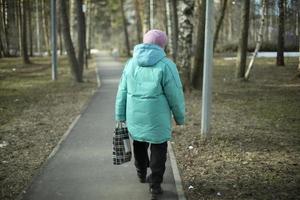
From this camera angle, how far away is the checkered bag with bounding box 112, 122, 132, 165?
19.2 ft

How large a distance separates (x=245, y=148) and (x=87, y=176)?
2.86 metres

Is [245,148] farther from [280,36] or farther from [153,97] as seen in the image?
[280,36]

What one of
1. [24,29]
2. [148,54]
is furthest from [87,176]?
[24,29]

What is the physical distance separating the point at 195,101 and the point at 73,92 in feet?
17.2

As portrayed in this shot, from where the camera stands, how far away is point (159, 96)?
5.38m

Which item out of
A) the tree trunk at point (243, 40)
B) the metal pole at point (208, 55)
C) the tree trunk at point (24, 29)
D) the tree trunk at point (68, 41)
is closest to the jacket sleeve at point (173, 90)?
the metal pole at point (208, 55)

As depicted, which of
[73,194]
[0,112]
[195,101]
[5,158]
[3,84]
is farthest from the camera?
[3,84]

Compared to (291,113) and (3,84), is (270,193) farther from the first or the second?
(3,84)

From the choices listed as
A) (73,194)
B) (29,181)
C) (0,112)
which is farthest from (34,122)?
(73,194)

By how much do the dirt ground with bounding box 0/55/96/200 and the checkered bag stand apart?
1.33 metres

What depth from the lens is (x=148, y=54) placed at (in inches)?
209

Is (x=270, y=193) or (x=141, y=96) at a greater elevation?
(x=141, y=96)

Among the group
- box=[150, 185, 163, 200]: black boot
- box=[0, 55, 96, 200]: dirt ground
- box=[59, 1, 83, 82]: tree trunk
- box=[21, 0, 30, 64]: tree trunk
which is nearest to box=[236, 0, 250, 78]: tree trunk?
box=[0, 55, 96, 200]: dirt ground

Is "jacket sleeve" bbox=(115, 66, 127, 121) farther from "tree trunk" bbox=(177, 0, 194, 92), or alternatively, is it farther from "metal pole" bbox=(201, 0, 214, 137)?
"tree trunk" bbox=(177, 0, 194, 92)
